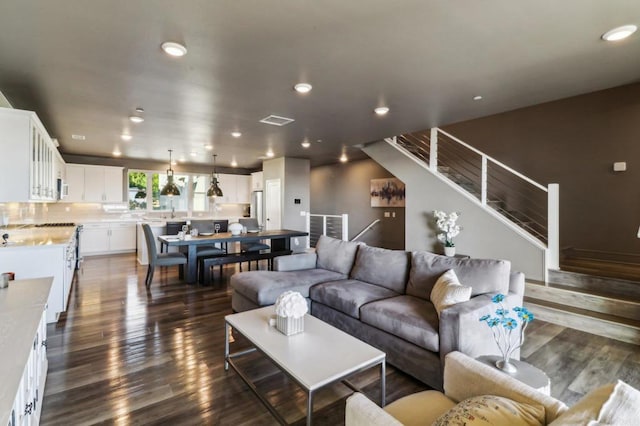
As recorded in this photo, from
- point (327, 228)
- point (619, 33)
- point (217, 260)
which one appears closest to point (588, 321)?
point (619, 33)

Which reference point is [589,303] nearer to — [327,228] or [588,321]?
[588,321]

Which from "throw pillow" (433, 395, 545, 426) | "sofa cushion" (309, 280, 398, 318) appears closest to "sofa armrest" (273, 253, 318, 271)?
"sofa cushion" (309, 280, 398, 318)

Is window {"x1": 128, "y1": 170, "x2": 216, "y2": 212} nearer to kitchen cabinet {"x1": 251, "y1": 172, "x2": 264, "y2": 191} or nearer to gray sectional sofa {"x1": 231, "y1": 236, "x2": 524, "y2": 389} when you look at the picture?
kitchen cabinet {"x1": 251, "y1": 172, "x2": 264, "y2": 191}

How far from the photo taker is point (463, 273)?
2.81 metres

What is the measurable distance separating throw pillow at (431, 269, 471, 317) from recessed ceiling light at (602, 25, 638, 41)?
221cm

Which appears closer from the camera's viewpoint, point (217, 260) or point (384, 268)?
point (384, 268)

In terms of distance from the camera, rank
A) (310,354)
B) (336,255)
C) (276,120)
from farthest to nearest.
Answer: (276,120)
(336,255)
(310,354)

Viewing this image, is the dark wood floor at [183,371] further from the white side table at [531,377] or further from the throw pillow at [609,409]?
the throw pillow at [609,409]

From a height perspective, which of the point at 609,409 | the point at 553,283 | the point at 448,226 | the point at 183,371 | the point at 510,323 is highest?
the point at 448,226

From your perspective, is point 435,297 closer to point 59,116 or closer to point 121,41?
point 121,41

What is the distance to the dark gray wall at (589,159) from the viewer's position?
4.87 metres

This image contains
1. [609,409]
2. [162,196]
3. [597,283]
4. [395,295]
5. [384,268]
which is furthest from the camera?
[162,196]

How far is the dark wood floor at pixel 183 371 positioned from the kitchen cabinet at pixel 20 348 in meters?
0.64

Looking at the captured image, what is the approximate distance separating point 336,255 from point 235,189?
288 inches
